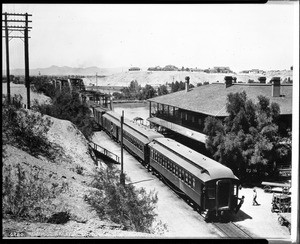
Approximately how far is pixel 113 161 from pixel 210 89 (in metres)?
10.7

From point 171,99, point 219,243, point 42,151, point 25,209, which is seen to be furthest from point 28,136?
point 171,99

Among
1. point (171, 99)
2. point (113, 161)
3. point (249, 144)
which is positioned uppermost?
point (171, 99)

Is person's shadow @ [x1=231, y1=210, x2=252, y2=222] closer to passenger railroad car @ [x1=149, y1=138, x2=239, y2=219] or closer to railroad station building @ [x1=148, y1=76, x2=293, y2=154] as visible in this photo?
passenger railroad car @ [x1=149, y1=138, x2=239, y2=219]

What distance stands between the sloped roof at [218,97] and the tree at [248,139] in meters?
1.10

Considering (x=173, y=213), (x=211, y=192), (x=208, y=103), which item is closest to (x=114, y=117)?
(x=208, y=103)

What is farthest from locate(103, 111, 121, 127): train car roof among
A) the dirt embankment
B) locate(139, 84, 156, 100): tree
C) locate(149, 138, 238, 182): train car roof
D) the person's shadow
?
locate(139, 84, 156, 100): tree

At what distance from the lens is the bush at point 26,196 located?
10.0 m

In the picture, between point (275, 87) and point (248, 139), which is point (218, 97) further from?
point (248, 139)

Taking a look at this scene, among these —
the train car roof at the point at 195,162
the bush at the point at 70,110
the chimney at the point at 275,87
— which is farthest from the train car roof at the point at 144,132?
the chimney at the point at 275,87

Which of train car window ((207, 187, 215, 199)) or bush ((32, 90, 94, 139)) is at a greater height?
bush ((32, 90, 94, 139))

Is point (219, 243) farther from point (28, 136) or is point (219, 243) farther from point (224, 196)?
point (28, 136)

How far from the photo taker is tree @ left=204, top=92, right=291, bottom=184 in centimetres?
1917

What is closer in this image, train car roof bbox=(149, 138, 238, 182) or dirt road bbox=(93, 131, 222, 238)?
dirt road bbox=(93, 131, 222, 238)

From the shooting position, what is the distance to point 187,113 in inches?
1066
